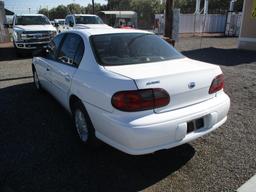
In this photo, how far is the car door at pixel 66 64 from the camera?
3.71 metres

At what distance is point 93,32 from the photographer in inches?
151

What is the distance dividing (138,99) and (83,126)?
1278 mm

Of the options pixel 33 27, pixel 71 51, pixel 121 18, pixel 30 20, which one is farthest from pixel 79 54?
pixel 121 18

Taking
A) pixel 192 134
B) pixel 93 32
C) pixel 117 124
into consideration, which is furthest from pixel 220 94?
pixel 93 32

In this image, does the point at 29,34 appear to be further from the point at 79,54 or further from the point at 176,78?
the point at 176,78

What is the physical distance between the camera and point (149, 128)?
2625mm

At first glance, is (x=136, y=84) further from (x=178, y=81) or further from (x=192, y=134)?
(x=192, y=134)

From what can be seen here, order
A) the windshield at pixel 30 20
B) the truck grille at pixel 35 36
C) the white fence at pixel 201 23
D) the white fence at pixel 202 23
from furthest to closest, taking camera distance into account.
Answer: the white fence at pixel 201 23, the white fence at pixel 202 23, the windshield at pixel 30 20, the truck grille at pixel 35 36

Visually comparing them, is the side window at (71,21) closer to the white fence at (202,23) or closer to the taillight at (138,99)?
the white fence at (202,23)

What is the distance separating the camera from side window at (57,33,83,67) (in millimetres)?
3719

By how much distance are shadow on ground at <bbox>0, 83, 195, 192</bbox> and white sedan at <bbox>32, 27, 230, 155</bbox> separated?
32cm

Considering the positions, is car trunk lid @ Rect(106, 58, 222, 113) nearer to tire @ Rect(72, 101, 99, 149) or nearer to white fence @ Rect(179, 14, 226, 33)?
tire @ Rect(72, 101, 99, 149)

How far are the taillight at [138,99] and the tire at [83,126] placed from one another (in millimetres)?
745


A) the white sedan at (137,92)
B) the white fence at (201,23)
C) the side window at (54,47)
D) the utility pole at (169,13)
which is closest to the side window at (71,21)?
the utility pole at (169,13)
